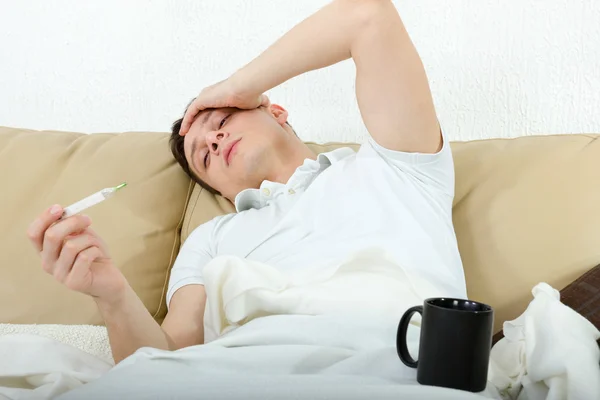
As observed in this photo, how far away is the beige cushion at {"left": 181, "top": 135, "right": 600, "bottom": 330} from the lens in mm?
1235

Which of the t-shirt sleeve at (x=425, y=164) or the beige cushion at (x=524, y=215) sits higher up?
the t-shirt sleeve at (x=425, y=164)

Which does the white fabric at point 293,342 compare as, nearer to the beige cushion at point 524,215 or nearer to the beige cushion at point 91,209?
the beige cushion at point 524,215

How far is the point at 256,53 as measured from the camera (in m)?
1.87

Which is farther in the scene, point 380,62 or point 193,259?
point 193,259

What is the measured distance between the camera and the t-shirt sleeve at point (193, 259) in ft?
4.34

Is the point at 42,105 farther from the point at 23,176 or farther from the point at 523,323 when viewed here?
the point at 523,323

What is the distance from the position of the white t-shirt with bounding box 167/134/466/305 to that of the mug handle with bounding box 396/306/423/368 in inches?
10.5

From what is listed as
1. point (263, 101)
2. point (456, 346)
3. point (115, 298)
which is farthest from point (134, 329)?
point (263, 101)

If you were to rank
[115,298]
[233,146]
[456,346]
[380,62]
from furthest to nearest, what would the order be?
[233,146] < [380,62] < [115,298] < [456,346]

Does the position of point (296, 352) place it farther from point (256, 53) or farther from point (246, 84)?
point (256, 53)

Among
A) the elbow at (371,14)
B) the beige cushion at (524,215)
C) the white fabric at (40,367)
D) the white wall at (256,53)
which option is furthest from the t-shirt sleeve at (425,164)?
the white fabric at (40,367)

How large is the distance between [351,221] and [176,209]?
0.52m

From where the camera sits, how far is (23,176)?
1582mm

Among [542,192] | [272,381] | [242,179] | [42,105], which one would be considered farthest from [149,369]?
[42,105]
